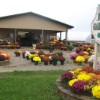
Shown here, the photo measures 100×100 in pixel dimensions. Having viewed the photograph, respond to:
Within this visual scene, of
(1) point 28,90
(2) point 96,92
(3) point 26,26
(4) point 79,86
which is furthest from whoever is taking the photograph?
(3) point 26,26

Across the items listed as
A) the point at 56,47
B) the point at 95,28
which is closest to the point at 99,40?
the point at 95,28

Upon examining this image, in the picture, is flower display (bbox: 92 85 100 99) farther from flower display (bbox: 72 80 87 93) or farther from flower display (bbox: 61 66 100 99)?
flower display (bbox: 72 80 87 93)

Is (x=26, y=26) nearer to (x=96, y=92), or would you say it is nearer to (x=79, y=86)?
(x=79, y=86)

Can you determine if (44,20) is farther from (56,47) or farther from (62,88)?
(62,88)

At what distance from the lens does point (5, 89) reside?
28.3 feet

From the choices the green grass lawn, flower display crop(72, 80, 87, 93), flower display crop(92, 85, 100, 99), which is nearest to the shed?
the green grass lawn

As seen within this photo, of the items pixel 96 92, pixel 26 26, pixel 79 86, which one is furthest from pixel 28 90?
pixel 26 26

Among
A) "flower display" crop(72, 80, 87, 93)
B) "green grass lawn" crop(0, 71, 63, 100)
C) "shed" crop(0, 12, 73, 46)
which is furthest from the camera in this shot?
"shed" crop(0, 12, 73, 46)

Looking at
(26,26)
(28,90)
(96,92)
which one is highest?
(26,26)

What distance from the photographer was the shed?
119 feet

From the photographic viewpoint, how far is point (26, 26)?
36656 millimetres

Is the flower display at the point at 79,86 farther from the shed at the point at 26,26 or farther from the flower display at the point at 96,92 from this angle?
the shed at the point at 26,26

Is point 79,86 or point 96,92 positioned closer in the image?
point 96,92

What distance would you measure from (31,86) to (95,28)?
2.47m
